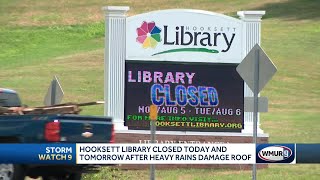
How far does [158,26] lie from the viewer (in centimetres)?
2642

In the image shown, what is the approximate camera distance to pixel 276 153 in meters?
18.1

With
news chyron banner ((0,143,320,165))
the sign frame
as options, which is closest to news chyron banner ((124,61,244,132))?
the sign frame

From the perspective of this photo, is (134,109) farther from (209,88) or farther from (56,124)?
(56,124)

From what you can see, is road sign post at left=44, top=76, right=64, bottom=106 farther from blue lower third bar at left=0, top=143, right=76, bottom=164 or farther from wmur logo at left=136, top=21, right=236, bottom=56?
blue lower third bar at left=0, top=143, right=76, bottom=164

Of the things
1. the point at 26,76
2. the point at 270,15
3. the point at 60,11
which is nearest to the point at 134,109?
the point at 26,76

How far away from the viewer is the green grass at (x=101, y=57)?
1346 inches

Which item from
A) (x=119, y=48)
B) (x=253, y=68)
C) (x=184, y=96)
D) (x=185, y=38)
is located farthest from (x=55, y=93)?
(x=253, y=68)

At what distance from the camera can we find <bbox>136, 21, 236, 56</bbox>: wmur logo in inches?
1041

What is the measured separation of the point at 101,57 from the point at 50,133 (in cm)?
3331

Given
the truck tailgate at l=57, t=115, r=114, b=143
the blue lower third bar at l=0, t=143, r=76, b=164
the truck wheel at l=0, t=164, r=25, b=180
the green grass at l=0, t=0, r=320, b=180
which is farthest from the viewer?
the green grass at l=0, t=0, r=320, b=180

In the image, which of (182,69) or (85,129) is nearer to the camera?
(85,129)

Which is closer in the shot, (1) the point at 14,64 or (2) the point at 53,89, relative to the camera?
(2) the point at 53,89

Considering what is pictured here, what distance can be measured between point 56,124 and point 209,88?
8.52 meters

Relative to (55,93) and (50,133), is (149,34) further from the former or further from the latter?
(50,133)
